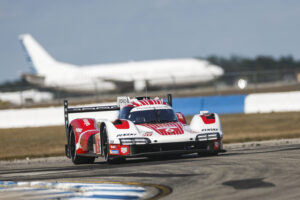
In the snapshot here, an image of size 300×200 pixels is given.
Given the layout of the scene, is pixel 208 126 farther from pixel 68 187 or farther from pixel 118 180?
pixel 68 187

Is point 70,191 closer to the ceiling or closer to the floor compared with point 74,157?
closer to the floor

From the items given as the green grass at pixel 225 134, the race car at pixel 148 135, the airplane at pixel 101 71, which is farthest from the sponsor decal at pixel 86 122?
the airplane at pixel 101 71

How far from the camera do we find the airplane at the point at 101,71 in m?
65.8

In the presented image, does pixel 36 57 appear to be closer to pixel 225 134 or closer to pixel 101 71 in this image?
pixel 101 71

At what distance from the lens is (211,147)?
46.3ft

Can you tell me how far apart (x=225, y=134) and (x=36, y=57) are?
46.9 m

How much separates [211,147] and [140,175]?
3.32 metres

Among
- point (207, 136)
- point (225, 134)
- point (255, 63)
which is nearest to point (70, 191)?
point (207, 136)

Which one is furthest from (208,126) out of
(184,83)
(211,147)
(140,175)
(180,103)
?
(184,83)

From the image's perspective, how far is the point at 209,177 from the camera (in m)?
10.1

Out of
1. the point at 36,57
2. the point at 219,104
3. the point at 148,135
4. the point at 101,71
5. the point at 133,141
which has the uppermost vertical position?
the point at 36,57

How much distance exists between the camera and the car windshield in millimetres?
14805

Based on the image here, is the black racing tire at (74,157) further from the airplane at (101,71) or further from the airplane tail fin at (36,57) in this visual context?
the airplane tail fin at (36,57)

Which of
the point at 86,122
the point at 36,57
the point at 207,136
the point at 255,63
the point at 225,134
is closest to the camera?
the point at 207,136
